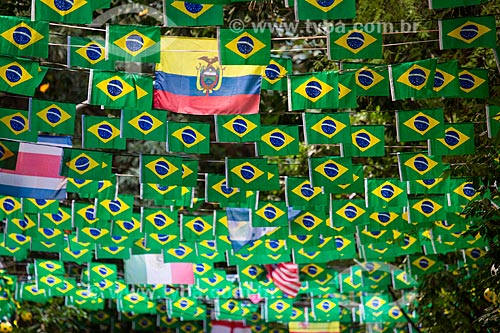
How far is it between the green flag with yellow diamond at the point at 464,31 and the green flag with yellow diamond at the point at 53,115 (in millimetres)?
4070

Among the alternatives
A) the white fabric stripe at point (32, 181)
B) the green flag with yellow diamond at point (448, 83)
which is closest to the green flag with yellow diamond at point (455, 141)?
the green flag with yellow diamond at point (448, 83)

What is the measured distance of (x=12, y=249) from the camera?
1492 cm

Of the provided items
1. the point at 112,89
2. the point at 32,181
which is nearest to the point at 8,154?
the point at 32,181

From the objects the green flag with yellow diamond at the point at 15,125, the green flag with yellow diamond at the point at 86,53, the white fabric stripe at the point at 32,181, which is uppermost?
the green flag with yellow diamond at the point at 86,53

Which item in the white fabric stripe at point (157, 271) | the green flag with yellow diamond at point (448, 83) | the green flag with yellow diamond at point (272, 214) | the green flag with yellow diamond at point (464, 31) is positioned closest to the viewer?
the green flag with yellow diamond at point (464, 31)

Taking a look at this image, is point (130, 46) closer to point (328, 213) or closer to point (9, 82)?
point (9, 82)

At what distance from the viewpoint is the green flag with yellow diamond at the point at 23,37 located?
30.8 feet

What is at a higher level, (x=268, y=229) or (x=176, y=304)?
(x=268, y=229)

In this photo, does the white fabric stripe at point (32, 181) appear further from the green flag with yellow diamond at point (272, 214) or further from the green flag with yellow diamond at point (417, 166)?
the green flag with yellow diamond at point (417, 166)

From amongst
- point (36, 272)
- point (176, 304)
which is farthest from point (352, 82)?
point (176, 304)

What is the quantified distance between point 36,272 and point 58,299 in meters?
2.78

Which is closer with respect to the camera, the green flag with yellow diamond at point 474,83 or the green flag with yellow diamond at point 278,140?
the green flag with yellow diamond at point 474,83

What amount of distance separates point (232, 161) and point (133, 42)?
253 centimetres

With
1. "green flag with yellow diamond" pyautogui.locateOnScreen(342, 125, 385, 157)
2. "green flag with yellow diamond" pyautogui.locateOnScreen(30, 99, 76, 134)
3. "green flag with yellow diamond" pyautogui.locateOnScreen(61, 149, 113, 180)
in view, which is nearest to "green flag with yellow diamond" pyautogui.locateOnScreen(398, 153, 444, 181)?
"green flag with yellow diamond" pyautogui.locateOnScreen(342, 125, 385, 157)
